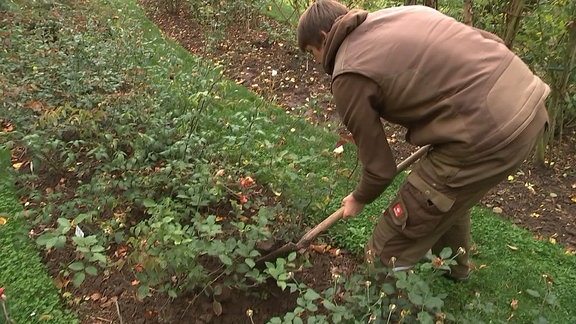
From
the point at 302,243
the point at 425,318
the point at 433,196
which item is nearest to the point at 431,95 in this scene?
the point at 433,196

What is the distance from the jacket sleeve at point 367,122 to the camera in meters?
1.96

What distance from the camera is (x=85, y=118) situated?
3.27m

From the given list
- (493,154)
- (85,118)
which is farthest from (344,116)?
(85,118)

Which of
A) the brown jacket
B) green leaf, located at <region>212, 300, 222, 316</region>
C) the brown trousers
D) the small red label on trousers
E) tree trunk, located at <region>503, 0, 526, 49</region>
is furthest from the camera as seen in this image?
tree trunk, located at <region>503, 0, 526, 49</region>

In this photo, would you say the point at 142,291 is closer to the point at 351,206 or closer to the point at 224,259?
the point at 224,259

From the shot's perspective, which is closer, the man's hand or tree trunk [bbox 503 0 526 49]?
the man's hand

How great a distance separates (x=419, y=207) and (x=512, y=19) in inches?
107

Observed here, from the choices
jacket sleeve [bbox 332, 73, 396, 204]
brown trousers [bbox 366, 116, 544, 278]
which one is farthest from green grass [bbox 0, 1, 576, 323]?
jacket sleeve [bbox 332, 73, 396, 204]

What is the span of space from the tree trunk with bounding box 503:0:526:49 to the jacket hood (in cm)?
259

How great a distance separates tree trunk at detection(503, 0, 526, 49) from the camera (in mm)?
4023

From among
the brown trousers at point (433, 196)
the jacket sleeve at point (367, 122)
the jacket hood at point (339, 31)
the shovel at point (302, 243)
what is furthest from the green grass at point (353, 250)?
the jacket hood at point (339, 31)

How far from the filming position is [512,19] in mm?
4090

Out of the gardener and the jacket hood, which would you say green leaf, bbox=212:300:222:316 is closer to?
the gardener

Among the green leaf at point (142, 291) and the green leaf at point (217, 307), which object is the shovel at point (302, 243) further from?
the green leaf at point (142, 291)
